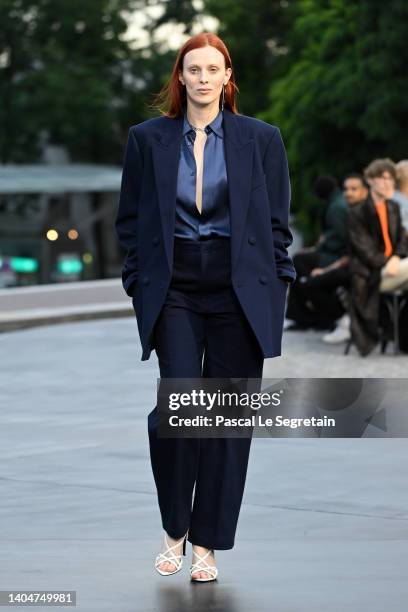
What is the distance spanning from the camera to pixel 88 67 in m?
62.5

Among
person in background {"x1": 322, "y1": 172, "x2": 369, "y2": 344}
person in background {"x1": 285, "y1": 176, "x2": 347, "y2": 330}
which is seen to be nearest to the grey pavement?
person in background {"x1": 322, "y1": 172, "x2": 369, "y2": 344}

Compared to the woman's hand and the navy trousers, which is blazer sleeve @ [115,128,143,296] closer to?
the navy trousers

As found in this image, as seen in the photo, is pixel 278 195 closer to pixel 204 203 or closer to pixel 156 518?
pixel 204 203

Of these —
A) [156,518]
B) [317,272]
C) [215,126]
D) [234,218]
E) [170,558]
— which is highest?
[215,126]

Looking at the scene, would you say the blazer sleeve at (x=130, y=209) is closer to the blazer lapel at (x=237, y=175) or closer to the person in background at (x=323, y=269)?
the blazer lapel at (x=237, y=175)

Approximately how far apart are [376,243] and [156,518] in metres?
7.65

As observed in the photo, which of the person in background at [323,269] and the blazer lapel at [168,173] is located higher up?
the blazer lapel at [168,173]

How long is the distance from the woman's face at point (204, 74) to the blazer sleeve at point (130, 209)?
245 millimetres

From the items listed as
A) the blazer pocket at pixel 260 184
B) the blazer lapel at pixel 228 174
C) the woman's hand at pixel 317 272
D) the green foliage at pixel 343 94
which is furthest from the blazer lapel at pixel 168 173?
the green foliage at pixel 343 94

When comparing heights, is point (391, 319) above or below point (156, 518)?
below

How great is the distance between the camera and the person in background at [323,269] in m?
16.3

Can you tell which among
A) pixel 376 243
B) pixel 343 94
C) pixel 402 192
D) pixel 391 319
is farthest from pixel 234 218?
pixel 343 94

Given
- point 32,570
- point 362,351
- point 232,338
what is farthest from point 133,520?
point 362,351

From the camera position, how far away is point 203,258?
5633 millimetres
